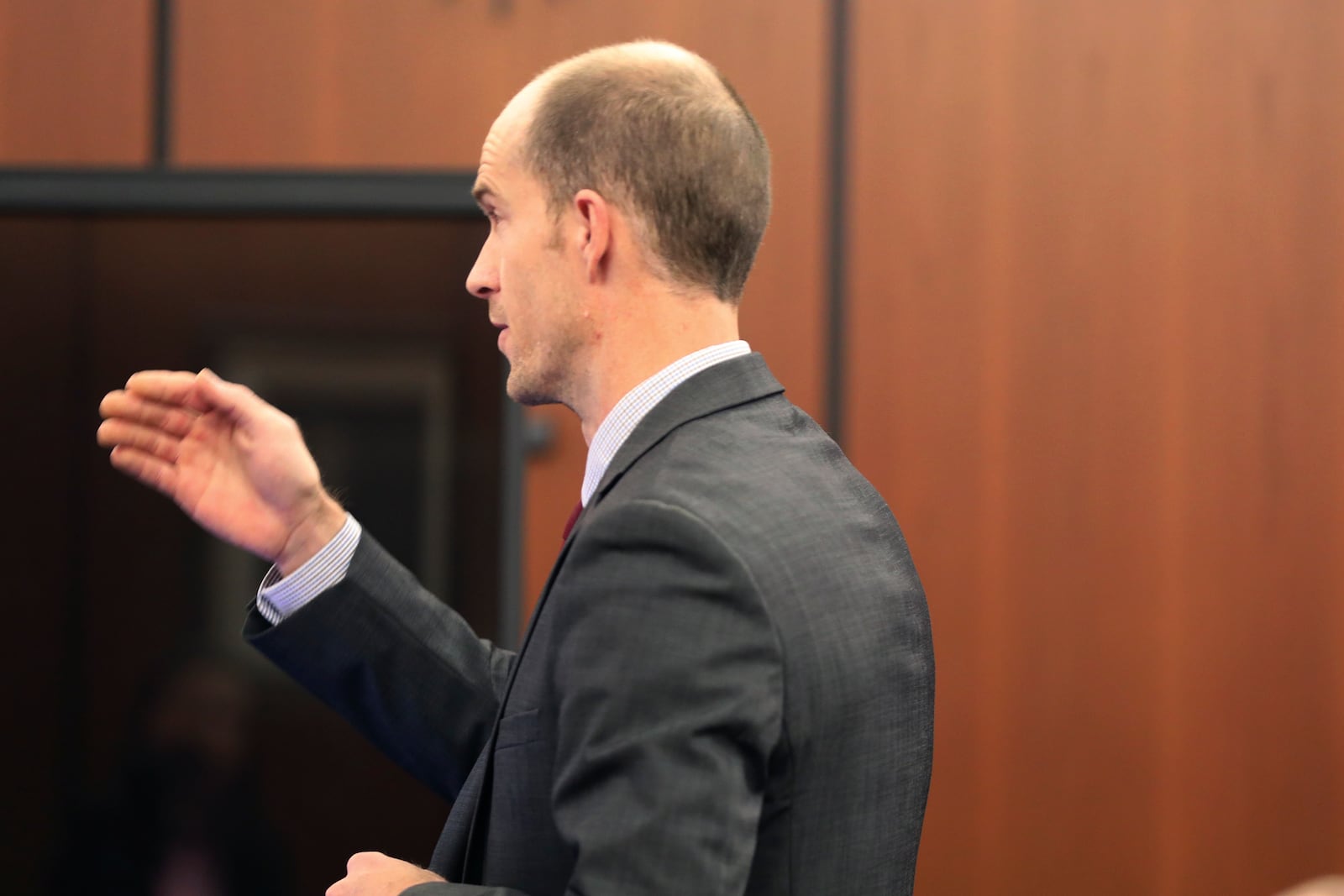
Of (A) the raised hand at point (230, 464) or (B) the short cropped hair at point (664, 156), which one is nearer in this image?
(B) the short cropped hair at point (664, 156)

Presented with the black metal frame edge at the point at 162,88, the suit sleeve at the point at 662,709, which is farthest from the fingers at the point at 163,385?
the black metal frame edge at the point at 162,88

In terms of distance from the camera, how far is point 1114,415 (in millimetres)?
2113

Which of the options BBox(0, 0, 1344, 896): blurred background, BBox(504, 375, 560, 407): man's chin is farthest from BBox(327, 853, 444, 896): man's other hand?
BBox(0, 0, 1344, 896): blurred background

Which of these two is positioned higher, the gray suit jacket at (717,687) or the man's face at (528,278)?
the man's face at (528,278)

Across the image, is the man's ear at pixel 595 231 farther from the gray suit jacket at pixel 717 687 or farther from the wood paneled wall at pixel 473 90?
the wood paneled wall at pixel 473 90

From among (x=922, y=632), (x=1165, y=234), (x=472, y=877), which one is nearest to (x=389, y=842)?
(x=472, y=877)

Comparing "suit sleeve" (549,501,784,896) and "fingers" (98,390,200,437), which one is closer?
"suit sleeve" (549,501,784,896)

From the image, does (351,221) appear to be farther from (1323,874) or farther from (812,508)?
(1323,874)

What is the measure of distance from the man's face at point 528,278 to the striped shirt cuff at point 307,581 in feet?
0.84

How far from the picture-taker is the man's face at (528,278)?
3.38 ft

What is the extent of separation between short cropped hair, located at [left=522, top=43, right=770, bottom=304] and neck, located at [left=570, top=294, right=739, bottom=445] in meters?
0.02

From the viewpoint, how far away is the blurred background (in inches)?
82.7

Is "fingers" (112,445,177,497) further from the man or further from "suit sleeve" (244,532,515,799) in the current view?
"suit sleeve" (244,532,515,799)

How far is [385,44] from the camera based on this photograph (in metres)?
2.13
